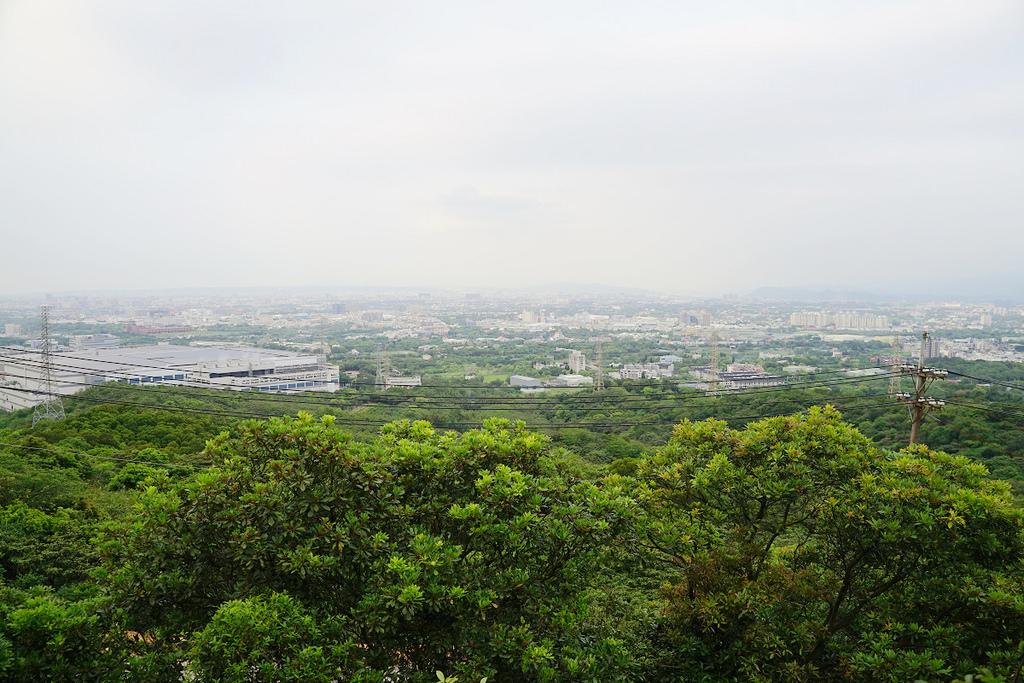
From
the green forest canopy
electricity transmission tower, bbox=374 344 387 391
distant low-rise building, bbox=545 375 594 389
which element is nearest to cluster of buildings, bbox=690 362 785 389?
A: distant low-rise building, bbox=545 375 594 389

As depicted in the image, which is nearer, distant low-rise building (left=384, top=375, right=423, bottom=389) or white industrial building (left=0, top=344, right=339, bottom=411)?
white industrial building (left=0, top=344, right=339, bottom=411)

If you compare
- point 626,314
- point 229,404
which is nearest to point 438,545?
point 229,404

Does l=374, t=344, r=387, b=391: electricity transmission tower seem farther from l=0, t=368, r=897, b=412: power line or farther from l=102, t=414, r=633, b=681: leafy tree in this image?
l=102, t=414, r=633, b=681: leafy tree

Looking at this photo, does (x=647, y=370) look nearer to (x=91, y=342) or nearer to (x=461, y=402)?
(x=461, y=402)

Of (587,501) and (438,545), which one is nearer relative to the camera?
(438,545)

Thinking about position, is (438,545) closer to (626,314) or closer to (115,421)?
(115,421)

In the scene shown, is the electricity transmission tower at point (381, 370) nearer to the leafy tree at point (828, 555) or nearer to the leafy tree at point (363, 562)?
the leafy tree at point (828, 555)

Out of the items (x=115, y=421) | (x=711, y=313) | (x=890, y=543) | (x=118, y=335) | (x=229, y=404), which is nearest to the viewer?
(x=890, y=543)
